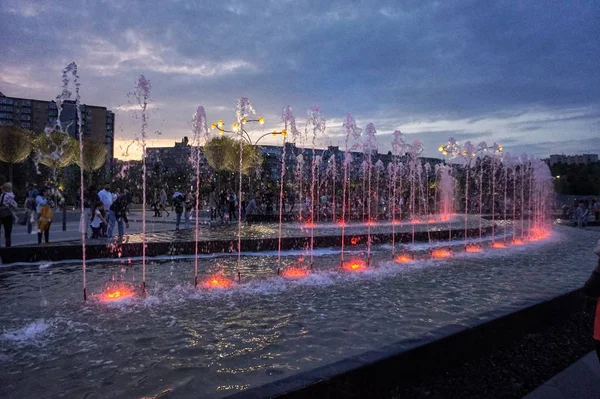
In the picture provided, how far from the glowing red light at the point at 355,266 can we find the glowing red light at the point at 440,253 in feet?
8.56

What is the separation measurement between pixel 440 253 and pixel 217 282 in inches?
284

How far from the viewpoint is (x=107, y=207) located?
13.8 m

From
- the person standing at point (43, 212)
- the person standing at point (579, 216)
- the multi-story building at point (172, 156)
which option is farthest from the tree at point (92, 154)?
the multi-story building at point (172, 156)

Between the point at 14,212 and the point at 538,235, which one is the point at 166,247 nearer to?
the point at 14,212

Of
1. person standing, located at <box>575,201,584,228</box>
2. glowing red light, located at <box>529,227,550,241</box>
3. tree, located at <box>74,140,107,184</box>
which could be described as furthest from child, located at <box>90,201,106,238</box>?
person standing, located at <box>575,201,584,228</box>

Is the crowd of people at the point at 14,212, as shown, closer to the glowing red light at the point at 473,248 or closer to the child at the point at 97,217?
the child at the point at 97,217

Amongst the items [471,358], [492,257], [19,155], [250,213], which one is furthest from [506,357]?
[19,155]

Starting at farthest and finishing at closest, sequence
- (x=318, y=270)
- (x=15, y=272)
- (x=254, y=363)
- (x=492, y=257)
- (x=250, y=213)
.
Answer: (x=250, y=213) < (x=492, y=257) < (x=318, y=270) < (x=15, y=272) < (x=254, y=363)

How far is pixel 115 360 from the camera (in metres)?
4.33

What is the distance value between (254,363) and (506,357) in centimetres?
261

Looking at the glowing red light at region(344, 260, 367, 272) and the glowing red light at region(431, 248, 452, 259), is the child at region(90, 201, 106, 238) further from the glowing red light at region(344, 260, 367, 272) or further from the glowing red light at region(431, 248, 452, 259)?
the glowing red light at region(431, 248, 452, 259)

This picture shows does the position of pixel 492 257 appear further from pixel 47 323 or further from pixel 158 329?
pixel 47 323

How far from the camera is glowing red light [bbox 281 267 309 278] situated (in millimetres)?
9148

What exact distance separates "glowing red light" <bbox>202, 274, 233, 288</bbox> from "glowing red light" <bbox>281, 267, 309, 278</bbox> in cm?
124
